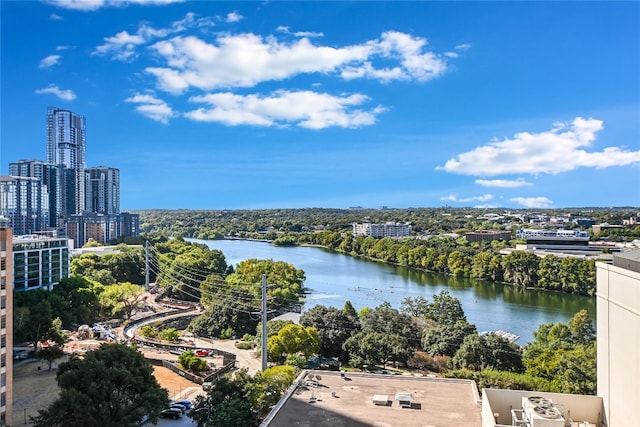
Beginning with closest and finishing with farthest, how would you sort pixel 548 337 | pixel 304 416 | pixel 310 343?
1. pixel 304 416
2. pixel 310 343
3. pixel 548 337

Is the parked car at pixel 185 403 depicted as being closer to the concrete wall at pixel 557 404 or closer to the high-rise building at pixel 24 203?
the concrete wall at pixel 557 404

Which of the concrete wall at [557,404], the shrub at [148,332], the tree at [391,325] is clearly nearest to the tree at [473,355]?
the tree at [391,325]

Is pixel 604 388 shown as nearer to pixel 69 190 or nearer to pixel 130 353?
pixel 130 353

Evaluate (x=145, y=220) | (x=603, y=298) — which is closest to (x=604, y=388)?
(x=603, y=298)

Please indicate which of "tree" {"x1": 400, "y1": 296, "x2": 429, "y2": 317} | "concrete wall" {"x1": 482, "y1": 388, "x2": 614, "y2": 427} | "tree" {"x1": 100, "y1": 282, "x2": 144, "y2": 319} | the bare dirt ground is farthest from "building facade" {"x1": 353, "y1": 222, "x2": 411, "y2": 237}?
"concrete wall" {"x1": 482, "y1": 388, "x2": 614, "y2": 427}

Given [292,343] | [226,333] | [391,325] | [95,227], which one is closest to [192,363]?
[292,343]

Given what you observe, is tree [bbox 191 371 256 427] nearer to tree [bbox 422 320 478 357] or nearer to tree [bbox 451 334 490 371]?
tree [bbox 451 334 490 371]
